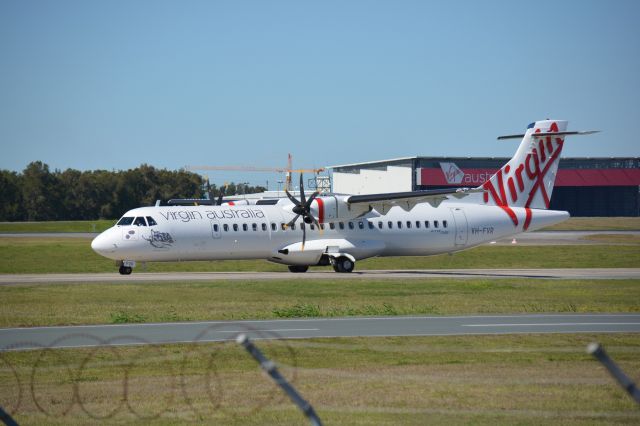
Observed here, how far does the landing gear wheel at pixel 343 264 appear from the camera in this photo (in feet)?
123

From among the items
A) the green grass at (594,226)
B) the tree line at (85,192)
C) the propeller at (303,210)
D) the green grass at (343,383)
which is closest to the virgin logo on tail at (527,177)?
the propeller at (303,210)

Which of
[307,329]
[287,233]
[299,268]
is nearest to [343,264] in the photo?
[299,268]

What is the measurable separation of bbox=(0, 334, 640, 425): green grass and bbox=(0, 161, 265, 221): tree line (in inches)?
3748

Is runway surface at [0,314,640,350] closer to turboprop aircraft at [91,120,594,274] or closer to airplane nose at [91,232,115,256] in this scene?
airplane nose at [91,232,115,256]

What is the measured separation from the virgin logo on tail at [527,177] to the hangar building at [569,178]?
67.3 meters

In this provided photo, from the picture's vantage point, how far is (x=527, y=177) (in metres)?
40.0

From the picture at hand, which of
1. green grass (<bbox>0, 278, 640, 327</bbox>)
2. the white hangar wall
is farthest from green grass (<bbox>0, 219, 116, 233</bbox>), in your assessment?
green grass (<bbox>0, 278, 640, 327</bbox>)

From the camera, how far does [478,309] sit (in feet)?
78.6

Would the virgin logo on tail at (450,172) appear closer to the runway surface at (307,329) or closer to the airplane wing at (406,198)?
the airplane wing at (406,198)

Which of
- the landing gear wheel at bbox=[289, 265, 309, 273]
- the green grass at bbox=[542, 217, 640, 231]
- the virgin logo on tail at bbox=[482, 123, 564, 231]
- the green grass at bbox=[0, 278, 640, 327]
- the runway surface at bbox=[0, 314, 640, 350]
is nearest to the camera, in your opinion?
the runway surface at bbox=[0, 314, 640, 350]

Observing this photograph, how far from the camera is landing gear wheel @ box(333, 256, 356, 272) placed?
1473 inches

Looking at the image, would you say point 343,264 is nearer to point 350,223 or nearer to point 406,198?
point 350,223

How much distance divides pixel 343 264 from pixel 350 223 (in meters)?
1.91

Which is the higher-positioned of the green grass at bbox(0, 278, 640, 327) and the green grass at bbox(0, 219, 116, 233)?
the green grass at bbox(0, 219, 116, 233)
